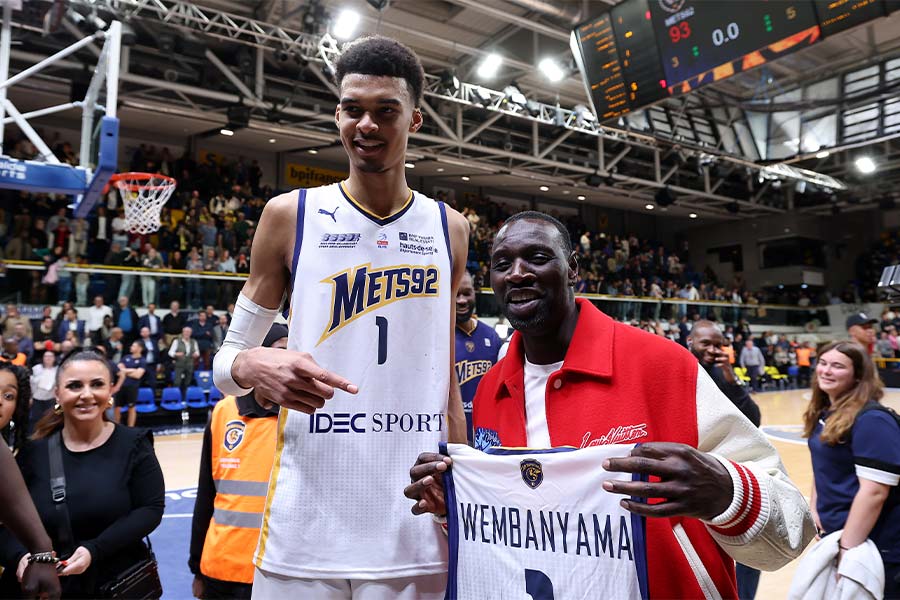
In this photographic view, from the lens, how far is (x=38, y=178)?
590 centimetres

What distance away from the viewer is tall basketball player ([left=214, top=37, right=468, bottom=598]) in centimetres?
161

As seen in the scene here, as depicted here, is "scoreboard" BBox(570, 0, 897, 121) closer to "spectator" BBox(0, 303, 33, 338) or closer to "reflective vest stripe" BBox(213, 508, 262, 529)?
"reflective vest stripe" BBox(213, 508, 262, 529)

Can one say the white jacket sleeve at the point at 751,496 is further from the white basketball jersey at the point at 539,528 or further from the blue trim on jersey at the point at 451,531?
the blue trim on jersey at the point at 451,531

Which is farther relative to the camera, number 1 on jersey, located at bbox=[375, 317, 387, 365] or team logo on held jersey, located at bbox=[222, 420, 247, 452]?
team logo on held jersey, located at bbox=[222, 420, 247, 452]

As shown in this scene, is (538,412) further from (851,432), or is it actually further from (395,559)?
(851,432)

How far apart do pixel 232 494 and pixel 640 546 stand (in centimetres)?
195

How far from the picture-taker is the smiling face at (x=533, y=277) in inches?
68.0

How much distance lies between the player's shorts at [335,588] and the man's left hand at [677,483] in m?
0.64

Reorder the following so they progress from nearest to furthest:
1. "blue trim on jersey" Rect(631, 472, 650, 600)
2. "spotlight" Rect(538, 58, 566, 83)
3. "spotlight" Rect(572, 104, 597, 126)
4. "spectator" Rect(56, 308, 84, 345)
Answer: "blue trim on jersey" Rect(631, 472, 650, 600) → "spectator" Rect(56, 308, 84, 345) → "spotlight" Rect(538, 58, 566, 83) → "spotlight" Rect(572, 104, 597, 126)

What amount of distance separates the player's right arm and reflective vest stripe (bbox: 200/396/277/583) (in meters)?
1.17

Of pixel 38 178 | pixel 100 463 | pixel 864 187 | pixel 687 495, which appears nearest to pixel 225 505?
pixel 100 463

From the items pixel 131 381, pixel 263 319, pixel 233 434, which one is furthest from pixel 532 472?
pixel 131 381

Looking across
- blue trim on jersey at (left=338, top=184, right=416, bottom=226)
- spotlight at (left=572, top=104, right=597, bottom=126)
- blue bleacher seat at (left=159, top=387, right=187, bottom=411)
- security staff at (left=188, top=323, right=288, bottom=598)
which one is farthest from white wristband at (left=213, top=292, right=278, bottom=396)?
spotlight at (left=572, top=104, right=597, bottom=126)

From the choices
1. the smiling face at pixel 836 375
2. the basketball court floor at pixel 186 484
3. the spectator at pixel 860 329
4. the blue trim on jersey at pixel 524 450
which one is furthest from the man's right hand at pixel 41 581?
the spectator at pixel 860 329
